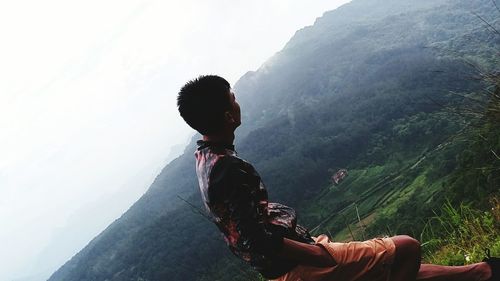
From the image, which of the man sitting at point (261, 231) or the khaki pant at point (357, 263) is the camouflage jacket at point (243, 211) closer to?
the man sitting at point (261, 231)

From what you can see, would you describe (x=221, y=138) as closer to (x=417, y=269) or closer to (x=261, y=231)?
(x=261, y=231)

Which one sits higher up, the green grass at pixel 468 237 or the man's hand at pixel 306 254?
the man's hand at pixel 306 254

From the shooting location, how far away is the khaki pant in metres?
2.41

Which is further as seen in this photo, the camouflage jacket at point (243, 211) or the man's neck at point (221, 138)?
the man's neck at point (221, 138)

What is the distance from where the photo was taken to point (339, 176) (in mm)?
114688

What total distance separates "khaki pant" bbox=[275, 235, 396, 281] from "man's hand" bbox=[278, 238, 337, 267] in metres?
0.05

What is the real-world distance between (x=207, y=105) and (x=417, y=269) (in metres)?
1.44

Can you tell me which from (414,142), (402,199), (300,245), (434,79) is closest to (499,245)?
(300,245)

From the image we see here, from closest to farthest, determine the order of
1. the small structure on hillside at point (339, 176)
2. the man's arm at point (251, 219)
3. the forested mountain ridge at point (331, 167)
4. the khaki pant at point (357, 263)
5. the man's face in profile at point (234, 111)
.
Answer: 1. the man's arm at point (251, 219)
2. the khaki pant at point (357, 263)
3. the man's face in profile at point (234, 111)
4. the forested mountain ridge at point (331, 167)
5. the small structure on hillside at point (339, 176)

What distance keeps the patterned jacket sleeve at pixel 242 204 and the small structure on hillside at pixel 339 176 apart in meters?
111

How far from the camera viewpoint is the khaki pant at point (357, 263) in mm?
2412

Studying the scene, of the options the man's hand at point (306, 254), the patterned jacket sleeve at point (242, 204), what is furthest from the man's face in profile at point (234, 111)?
the man's hand at point (306, 254)

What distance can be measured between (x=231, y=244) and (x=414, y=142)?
366ft

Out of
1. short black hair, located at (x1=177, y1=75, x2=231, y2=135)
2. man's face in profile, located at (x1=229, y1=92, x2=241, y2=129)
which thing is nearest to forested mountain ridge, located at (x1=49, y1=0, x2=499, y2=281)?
man's face in profile, located at (x1=229, y1=92, x2=241, y2=129)
